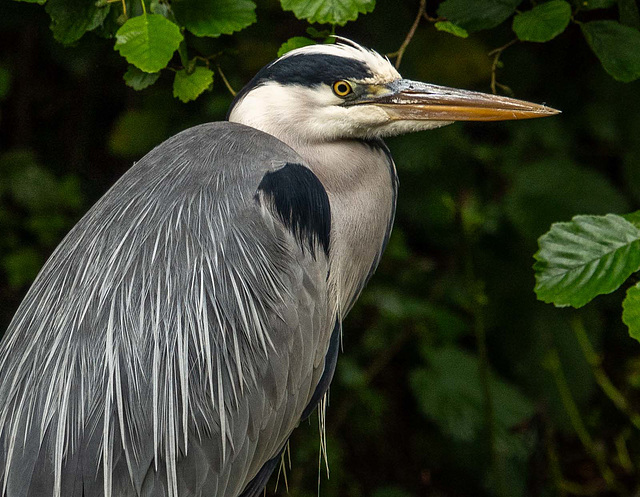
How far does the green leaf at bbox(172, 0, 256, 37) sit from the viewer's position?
1.62 m

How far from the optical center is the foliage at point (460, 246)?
2705 mm

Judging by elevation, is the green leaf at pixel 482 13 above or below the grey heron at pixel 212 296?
above

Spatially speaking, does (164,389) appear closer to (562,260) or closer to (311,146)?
(311,146)

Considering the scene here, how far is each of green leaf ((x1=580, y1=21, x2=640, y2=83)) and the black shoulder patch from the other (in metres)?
0.64

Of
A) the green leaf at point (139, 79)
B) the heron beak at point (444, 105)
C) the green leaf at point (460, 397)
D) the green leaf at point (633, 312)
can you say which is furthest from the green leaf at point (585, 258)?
the green leaf at point (460, 397)

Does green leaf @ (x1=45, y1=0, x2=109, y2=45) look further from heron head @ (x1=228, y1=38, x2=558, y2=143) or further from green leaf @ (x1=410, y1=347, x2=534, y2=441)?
green leaf @ (x1=410, y1=347, x2=534, y2=441)

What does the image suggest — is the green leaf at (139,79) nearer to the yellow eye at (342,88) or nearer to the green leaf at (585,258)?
the yellow eye at (342,88)

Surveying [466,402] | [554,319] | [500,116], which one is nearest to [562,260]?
[500,116]

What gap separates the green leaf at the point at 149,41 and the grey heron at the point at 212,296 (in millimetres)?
253

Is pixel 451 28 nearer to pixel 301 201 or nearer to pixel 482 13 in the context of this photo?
pixel 482 13

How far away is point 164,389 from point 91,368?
14 cm

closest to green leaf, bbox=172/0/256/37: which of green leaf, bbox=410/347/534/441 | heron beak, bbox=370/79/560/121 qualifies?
heron beak, bbox=370/79/560/121

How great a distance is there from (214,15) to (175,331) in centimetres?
65

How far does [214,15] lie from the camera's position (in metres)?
1.63
